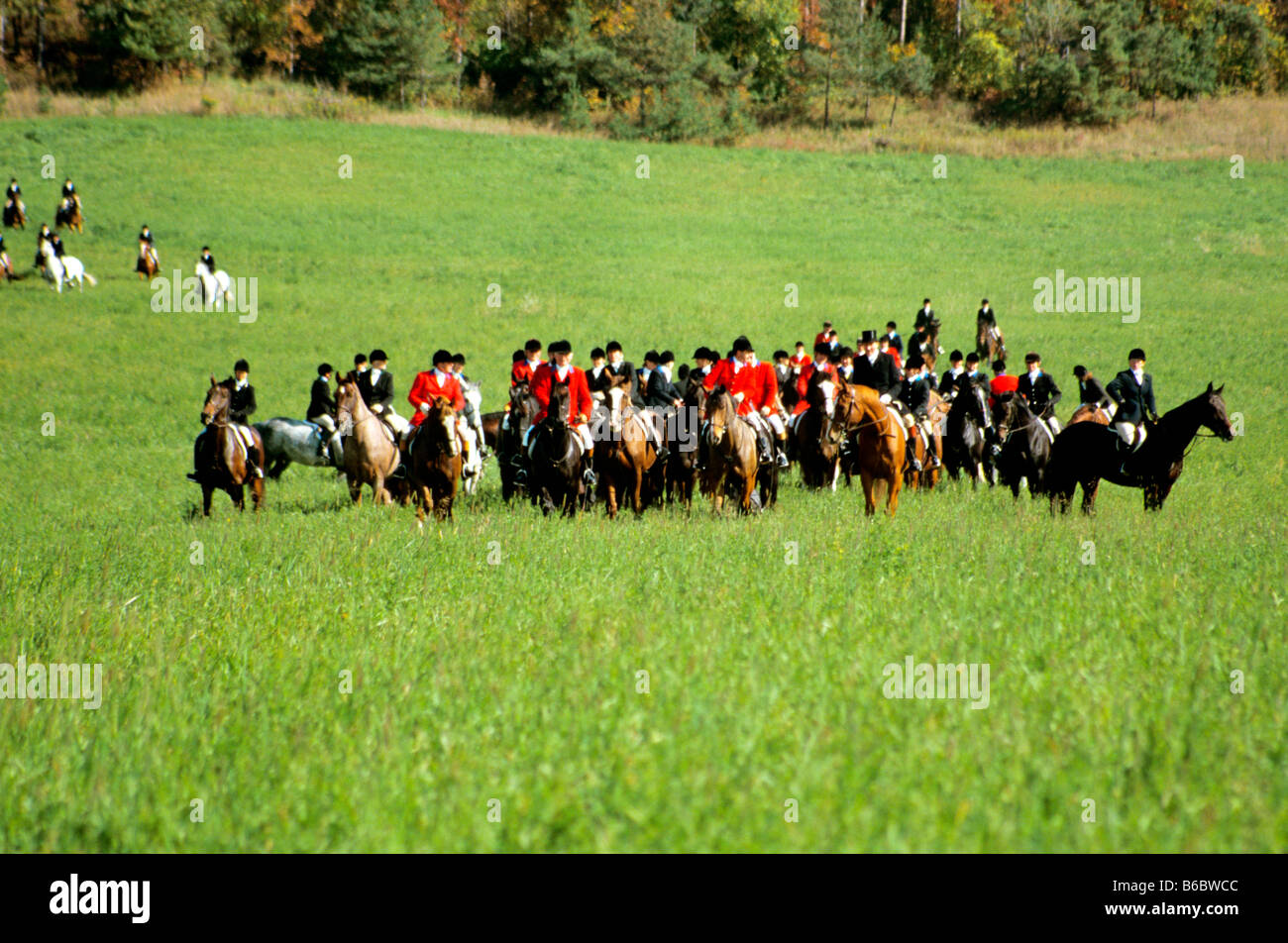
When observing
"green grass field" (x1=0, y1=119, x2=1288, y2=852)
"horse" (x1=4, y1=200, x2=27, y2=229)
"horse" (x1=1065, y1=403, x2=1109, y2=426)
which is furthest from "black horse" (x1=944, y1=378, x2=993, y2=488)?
"horse" (x1=4, y1=200, x2=27, y2=229)

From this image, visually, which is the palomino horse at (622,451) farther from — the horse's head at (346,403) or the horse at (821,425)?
the horse's head at (346,403)

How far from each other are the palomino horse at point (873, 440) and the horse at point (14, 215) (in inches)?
1481

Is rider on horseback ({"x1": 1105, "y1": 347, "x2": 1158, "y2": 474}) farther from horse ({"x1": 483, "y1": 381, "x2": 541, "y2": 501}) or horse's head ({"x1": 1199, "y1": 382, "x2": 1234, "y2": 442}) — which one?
horse ({"x1": 483, "y1": 381, "x2": 541, "y2": 501})

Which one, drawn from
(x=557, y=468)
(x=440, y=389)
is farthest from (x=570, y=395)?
(x=440, y=389)

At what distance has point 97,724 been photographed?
5.63 m

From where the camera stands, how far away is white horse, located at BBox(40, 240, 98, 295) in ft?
113

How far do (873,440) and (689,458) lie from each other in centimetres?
263

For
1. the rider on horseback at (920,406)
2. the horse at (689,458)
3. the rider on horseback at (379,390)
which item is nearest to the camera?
the horse at (689,458)

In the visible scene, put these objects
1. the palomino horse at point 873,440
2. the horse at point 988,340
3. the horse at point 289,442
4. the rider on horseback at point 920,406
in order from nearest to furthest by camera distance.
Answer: the palomino horse at point 873,440, the rider on horseback at point 920,406, the horse at point 289,442, the horse at point 988,340

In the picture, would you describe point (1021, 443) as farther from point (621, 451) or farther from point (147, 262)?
point (147, 262)

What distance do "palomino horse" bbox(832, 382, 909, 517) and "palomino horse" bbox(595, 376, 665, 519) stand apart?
2.57m

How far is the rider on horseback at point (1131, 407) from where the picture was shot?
13164 mm

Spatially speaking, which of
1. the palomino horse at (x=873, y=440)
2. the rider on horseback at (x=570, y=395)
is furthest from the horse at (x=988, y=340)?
the rider on horseback at (x=570, y=395)

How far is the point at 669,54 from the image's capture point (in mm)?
61625
